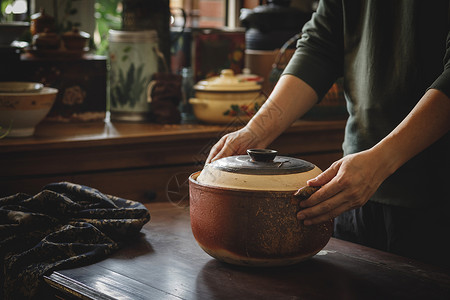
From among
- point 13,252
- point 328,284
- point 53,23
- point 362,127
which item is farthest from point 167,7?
point 328,284

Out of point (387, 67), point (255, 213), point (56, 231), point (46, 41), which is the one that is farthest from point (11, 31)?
point (255, 213)

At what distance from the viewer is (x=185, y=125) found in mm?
2447

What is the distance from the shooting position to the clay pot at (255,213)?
3.65ft

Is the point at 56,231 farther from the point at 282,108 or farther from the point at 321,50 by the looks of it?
the point at 321,50

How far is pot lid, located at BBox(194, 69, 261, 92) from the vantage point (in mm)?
2416

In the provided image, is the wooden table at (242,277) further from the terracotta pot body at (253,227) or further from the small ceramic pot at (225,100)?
the small ceramic pot at (225,100)

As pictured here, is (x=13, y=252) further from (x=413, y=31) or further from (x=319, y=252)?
(x=413, y=31)

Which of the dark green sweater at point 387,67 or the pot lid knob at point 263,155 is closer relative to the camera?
the pot lid knob at point 263,155

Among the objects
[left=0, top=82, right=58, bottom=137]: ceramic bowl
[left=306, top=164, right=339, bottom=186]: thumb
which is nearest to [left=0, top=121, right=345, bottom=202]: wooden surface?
[left=0, top=82, right=58, bottom=137]: ceramic bowl

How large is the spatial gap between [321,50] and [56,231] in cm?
78

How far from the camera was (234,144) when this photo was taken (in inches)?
56.6

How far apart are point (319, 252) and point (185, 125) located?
48.7 inches

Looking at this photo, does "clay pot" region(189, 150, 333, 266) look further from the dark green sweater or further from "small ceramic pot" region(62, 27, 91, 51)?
"small ceramic pot" region(62, 27, 91, 51)

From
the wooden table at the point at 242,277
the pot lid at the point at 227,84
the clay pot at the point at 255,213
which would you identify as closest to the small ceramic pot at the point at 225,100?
the pot lid at the point at 227,84
